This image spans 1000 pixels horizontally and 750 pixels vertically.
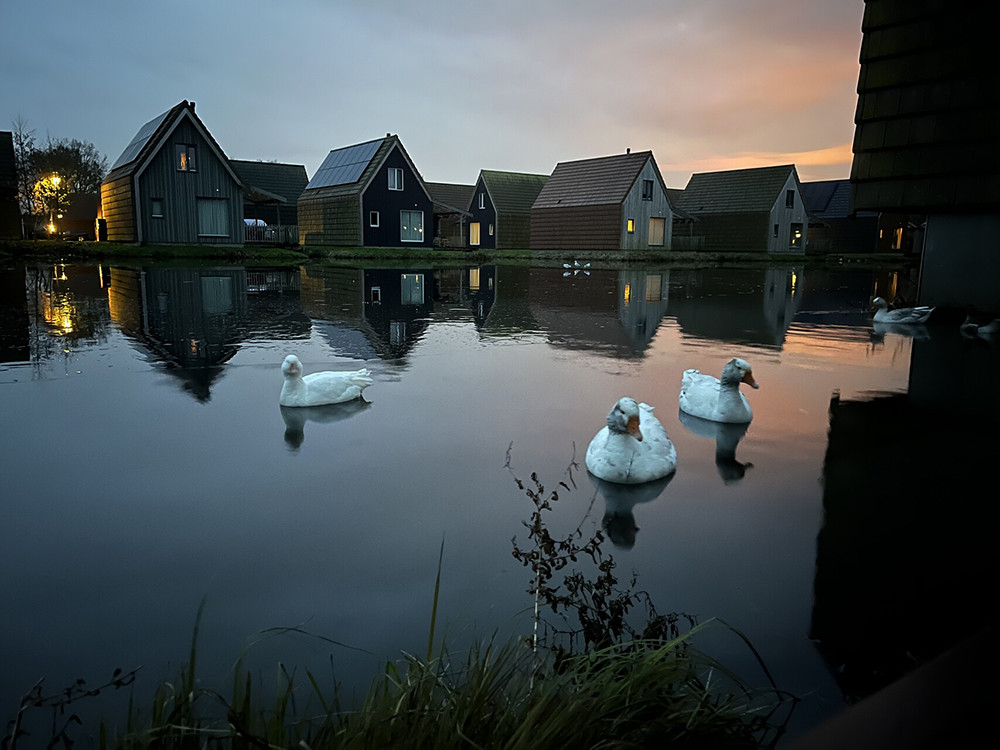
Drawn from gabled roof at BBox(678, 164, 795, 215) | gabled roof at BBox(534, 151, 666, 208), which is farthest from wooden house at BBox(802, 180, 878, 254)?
gabled roof at BBox(534, 151, 666, 208)

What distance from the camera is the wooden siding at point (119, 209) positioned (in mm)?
32397

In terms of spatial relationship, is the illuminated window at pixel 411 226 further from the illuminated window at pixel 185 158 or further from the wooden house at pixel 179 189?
the illuminated window at pixel 185 158

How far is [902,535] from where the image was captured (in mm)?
4129

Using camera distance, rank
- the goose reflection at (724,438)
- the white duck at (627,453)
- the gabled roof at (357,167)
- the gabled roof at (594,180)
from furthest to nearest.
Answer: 1. the gabled roof at (594,180)
2. the gabled roof at (357,167)
3. the goose reflection at (724,438)
4. the white duck at (627,453)

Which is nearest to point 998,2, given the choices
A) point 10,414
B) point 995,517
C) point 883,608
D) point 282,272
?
point 995,517

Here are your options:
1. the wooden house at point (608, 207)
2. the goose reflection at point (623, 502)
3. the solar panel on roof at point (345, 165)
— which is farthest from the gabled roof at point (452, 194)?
the goose reflection at point (623, 502)

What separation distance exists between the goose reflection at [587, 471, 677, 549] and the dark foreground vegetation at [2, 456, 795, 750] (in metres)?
1.05

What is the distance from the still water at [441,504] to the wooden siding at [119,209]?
25436 millimetres

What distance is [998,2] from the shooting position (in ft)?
19.7

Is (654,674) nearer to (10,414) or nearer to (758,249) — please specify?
(10,414)

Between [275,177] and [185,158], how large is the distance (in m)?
17.9

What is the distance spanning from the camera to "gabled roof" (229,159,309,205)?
48531 mm

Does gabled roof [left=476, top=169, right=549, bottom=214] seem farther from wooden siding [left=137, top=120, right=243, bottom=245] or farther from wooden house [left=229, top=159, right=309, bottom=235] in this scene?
wooden siding [left=137, top=120, right=243, bottom=245]

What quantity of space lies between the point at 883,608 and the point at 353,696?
8.40 feet
